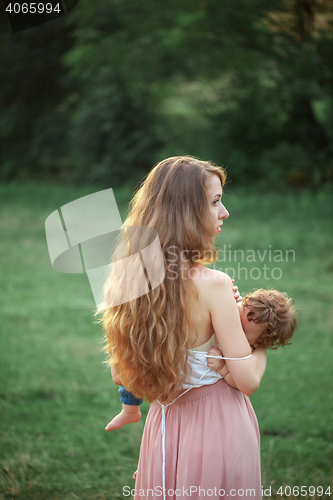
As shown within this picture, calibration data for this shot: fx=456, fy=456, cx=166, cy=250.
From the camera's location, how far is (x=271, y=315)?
1.54 meters

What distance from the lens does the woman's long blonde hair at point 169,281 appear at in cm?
147

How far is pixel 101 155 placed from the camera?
1286cm

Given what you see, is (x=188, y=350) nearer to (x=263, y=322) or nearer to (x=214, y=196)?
(x=263, y=322)

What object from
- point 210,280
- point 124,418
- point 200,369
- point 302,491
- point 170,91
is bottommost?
point 170,91

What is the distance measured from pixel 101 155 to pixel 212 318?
11.9 m

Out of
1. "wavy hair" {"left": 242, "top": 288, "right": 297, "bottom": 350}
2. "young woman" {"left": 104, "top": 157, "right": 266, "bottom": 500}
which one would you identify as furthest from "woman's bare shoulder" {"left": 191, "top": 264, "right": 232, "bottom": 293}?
"wavy hair" {"left": 242, "top": 288, "right": 297, "bottom": 350}

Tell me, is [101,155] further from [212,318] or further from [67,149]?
[212,318]

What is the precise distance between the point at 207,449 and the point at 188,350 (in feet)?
1.11

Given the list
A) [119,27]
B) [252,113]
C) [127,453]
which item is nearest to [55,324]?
[127,453]

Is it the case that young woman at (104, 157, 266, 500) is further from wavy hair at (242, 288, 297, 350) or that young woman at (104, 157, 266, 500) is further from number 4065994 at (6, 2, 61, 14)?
number 4065994 at (6, 2, 61, 14)

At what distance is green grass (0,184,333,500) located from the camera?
9.05 ft

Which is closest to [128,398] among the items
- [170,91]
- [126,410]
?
[126,410]

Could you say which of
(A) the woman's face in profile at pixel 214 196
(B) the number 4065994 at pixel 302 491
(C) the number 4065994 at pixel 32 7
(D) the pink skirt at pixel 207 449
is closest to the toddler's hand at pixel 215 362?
(D) the pink skirt at pixel 207 449

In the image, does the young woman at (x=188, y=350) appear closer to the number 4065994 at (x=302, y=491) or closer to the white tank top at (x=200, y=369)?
the white tank top at (x=200, y=369)
